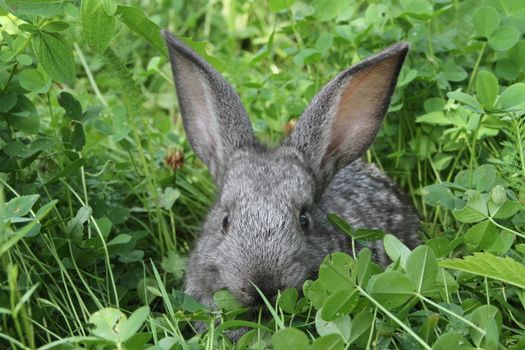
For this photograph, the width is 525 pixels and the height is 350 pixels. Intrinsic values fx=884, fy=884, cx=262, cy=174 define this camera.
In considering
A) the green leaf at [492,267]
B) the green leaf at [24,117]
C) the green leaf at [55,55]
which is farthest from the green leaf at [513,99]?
the green leaf at [24,117]

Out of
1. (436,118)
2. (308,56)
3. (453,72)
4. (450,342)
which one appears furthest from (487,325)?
(308,56)

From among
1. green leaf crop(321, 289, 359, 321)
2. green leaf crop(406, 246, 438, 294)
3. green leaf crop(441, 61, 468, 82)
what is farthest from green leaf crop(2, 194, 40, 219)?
green leaf crop(441, 61, 468, 82)

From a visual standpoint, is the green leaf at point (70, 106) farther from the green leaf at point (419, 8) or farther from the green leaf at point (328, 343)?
the green leaf at point (328, 343)

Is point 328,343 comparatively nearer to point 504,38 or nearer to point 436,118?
point 436,118

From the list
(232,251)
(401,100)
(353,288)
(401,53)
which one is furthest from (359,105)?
(353,288)

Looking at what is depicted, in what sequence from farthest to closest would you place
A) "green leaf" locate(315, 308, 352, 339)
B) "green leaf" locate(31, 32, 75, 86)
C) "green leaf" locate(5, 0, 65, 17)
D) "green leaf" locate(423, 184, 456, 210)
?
1. "green leaf" locate(423, 184, 456, 210)
2. "green leaf" locate(31, 32, 75, 86)
3. "green leaf" locate(5, 0, 65, 17)
4. "green leaf" locate(315, 308, 352, 339)

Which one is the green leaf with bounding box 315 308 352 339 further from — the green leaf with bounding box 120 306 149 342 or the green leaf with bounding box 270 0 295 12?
the green leaf with bounding box 270 0 295 12

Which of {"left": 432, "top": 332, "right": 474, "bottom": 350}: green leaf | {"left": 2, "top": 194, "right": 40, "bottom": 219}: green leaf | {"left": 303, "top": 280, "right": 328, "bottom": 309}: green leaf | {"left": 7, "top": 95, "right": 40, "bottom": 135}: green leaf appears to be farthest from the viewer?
{"left": 7, "top": 95, "right": 40, "bottom": 135}: green leaf
